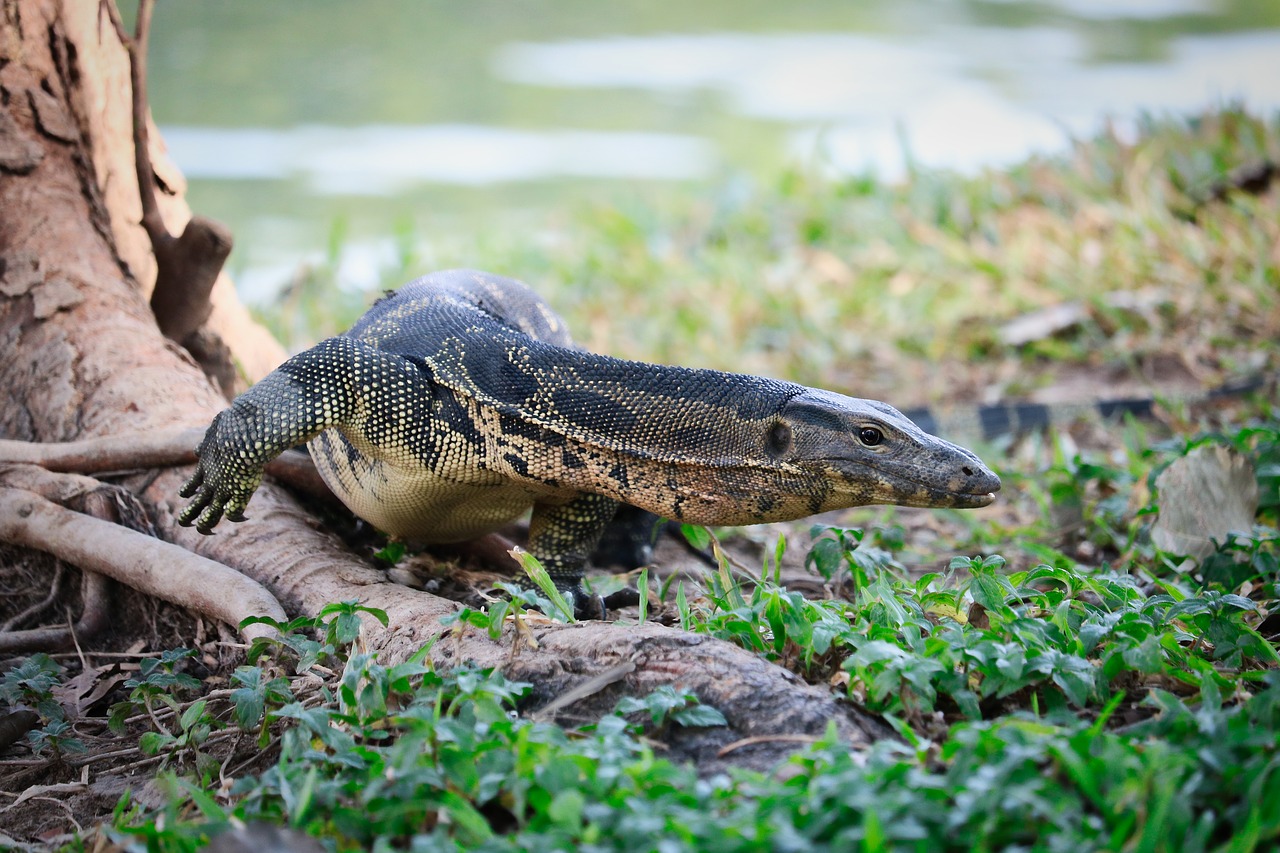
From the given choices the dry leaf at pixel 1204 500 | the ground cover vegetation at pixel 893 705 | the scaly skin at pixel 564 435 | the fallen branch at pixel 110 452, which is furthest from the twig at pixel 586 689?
the dry leaf at pixel 1204 500

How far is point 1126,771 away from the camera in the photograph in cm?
196

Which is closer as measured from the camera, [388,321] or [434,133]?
[388,321]

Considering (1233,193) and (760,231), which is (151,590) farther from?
(1233,193)

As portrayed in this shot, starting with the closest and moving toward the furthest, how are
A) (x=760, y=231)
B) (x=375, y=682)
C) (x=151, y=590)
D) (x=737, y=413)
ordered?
(x=375, y=682) → (x=737, y=413) → (x=151, y=590) → (x=760, y=231)

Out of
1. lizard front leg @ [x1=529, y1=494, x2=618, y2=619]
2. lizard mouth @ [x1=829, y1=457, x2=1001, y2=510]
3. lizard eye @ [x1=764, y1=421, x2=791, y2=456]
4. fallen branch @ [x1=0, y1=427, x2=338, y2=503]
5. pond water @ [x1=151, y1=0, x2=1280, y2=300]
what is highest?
pond water @ [x1=151, y1=0, x2=1280, y2=300]

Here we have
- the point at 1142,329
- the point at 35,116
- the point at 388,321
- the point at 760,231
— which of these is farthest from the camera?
the point at 760,231

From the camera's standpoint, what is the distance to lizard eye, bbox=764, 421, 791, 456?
9.95 ft

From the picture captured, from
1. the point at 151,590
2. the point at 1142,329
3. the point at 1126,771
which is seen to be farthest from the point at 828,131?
the point at 1126,771

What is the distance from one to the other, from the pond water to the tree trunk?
3.42 metres

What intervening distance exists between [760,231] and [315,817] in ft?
22.0

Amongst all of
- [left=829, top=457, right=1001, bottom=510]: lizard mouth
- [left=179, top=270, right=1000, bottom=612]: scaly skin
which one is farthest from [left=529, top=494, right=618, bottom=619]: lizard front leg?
[left=829, top=457, right=1001, bottom=510]: lizard mouth

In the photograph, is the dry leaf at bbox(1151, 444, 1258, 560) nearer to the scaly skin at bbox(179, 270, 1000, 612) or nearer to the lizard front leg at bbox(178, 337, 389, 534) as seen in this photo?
the scaly skin at bbox(179, 270, 1000, 612)

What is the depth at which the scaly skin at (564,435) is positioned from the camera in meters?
2.98

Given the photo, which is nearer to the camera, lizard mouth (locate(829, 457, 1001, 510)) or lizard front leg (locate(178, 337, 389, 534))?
lizard mouth (locate(829, 457, 1001, 510))
